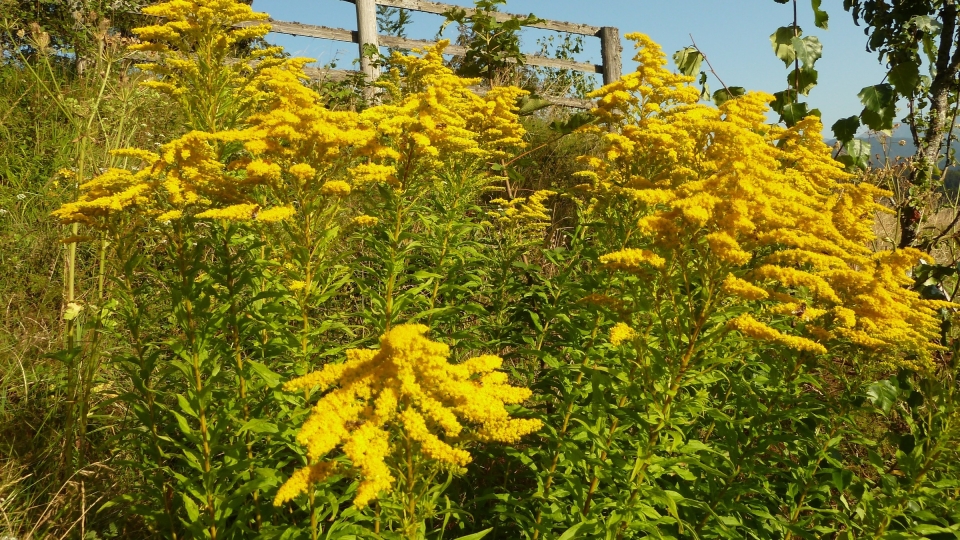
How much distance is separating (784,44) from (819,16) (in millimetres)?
239

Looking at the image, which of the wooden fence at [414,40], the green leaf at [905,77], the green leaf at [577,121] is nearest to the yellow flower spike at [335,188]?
the green leaf at [577,121]

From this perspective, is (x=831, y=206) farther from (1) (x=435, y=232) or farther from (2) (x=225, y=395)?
(2) (x=225, y=395)

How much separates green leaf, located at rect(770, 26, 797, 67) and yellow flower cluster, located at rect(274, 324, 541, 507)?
2.97 meters

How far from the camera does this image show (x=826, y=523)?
3346mm

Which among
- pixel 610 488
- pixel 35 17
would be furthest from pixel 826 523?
pixel 35 17

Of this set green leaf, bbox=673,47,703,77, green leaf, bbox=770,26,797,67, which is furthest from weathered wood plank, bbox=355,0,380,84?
green leaf, bbox=770,26,797,67

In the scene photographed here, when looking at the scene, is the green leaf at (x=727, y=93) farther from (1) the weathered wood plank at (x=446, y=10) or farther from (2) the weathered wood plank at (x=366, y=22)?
(2) the weathered wood plank at (x=366, y=22)

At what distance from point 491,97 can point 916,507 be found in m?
3.38

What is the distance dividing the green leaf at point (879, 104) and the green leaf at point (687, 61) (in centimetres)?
96

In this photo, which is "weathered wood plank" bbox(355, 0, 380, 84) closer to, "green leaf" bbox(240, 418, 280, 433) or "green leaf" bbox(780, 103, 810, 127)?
"green leaf" bbox(780, 103, 810, 127)

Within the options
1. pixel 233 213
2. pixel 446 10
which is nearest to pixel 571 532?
pixel 233 213

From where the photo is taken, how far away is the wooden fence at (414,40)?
9.86 metres

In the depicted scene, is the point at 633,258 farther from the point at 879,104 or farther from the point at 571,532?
the point at 879,104

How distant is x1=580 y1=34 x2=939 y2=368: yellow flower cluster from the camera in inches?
94.1
